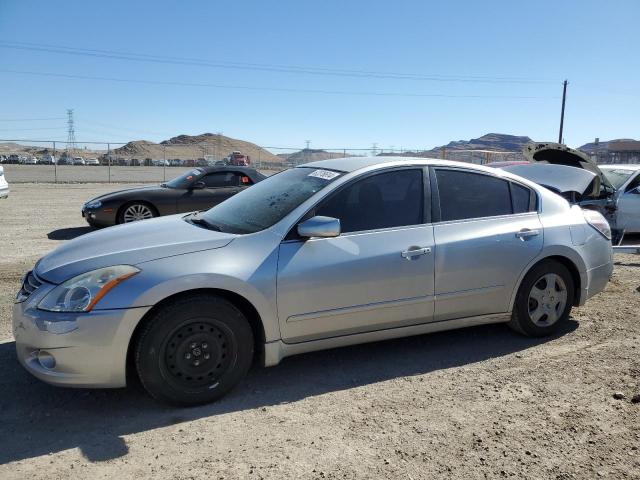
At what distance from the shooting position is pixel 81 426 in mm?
3168

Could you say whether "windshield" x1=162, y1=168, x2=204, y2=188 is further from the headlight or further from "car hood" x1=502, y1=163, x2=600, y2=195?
the headlight

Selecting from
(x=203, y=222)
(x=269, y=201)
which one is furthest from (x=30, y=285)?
(x=269, y=201)

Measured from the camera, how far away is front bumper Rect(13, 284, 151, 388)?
10.2 ft

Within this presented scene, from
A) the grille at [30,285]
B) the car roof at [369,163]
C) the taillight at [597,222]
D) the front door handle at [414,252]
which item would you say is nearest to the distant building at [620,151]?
the taillight at [597,222]

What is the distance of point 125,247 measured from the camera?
353 centimetres

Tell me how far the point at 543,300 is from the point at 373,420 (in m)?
2.19

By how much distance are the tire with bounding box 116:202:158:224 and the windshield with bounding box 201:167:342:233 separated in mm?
5945

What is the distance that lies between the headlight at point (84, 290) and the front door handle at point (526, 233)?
3.01 metres

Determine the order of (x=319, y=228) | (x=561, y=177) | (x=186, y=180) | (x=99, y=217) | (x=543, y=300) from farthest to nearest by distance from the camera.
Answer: (x=186, y=180), (x=99, y=217), (x=561, y=177), (x=543, y=300), (x=319, y=228)

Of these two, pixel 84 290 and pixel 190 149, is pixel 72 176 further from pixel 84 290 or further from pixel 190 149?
pixel 190 149

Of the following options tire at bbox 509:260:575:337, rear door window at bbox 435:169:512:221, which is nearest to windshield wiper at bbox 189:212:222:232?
rear door window at bbox 435:169:512:221

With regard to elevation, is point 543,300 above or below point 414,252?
below

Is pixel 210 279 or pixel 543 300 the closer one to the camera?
pixel 210 279

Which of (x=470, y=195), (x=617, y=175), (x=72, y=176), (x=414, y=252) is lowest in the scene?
(x=414, y=252)
